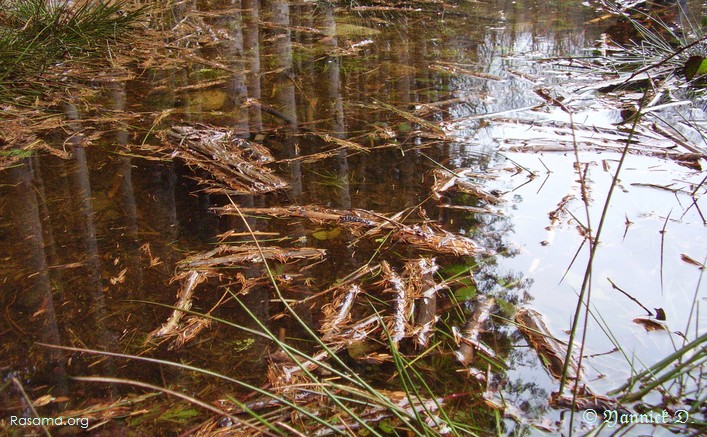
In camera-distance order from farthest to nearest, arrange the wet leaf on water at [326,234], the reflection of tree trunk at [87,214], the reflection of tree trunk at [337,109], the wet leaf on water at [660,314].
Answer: the reflection of tree trunk at [337,109] → the wet leaf on water at [326,234] → the reflection of tree trunk at [87,214] → the wet leaf on water at [660,314]

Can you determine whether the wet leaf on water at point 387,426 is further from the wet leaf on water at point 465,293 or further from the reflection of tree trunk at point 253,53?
the reflection of tree trunk at point 253,53

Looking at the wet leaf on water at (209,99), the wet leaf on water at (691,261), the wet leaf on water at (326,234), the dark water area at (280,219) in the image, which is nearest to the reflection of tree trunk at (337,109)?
the dark water area at (280,219)

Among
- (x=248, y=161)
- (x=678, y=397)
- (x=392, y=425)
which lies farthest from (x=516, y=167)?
(x=392, y=425)

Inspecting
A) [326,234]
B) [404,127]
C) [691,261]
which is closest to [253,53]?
[404,127]

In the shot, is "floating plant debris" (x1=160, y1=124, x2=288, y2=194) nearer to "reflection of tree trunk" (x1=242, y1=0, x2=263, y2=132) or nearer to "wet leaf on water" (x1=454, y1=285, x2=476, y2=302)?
"reflection of tree trunk" (x1=242, y1=0, x2=263, y2=132)

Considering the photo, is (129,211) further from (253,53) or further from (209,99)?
(253,53)

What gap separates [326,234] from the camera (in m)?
1.97

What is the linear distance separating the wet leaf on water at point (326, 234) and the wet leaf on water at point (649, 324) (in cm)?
91

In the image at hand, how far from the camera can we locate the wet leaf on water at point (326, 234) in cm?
196

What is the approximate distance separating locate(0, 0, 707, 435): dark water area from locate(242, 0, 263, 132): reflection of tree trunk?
0.02m

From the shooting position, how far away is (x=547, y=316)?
5.34 ft

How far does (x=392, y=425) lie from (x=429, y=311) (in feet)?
1.41

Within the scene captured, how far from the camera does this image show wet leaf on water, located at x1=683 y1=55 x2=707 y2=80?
2926mm

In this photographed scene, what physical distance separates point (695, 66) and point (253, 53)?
2.40 metres
